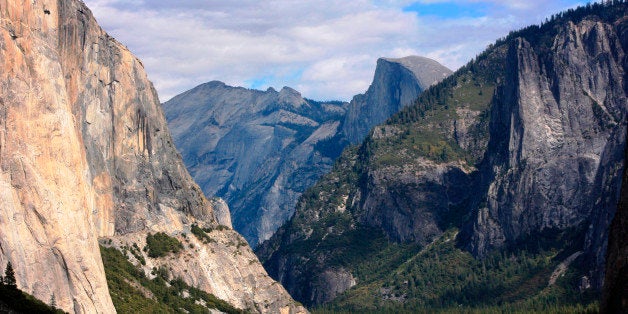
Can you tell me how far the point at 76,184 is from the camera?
167250mm

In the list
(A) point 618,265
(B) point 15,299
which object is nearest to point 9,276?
(B) point 15,299

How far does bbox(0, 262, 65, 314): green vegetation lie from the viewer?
125012 millimetres

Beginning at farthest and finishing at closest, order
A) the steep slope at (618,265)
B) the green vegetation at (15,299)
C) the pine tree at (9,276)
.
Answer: the pine tree at (9,276), the steep slope at (618,265), the green vegetation at (15,299)

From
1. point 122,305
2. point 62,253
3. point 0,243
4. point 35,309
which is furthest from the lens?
point 122,305

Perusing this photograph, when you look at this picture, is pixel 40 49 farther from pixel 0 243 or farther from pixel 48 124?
pixel 0 243

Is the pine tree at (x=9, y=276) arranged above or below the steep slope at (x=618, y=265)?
above

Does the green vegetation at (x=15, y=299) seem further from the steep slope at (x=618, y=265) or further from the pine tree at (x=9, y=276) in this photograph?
the steep slope at (x=618, y=265)

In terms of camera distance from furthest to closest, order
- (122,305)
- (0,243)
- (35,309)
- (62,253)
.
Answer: (122,305) < (62,253) < (0,243) < (35,309)

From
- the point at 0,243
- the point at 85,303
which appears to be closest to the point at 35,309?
the point at 0,243

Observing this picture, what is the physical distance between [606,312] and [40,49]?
87.1 metres

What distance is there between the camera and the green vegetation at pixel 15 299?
410 feet

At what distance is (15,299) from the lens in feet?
425

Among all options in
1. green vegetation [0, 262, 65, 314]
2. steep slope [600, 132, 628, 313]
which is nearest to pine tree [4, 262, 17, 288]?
green vegetation [0, 262, 65, 314]

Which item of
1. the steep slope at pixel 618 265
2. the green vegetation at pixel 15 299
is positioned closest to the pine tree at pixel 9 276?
the green vegetation at pixel 15 299
